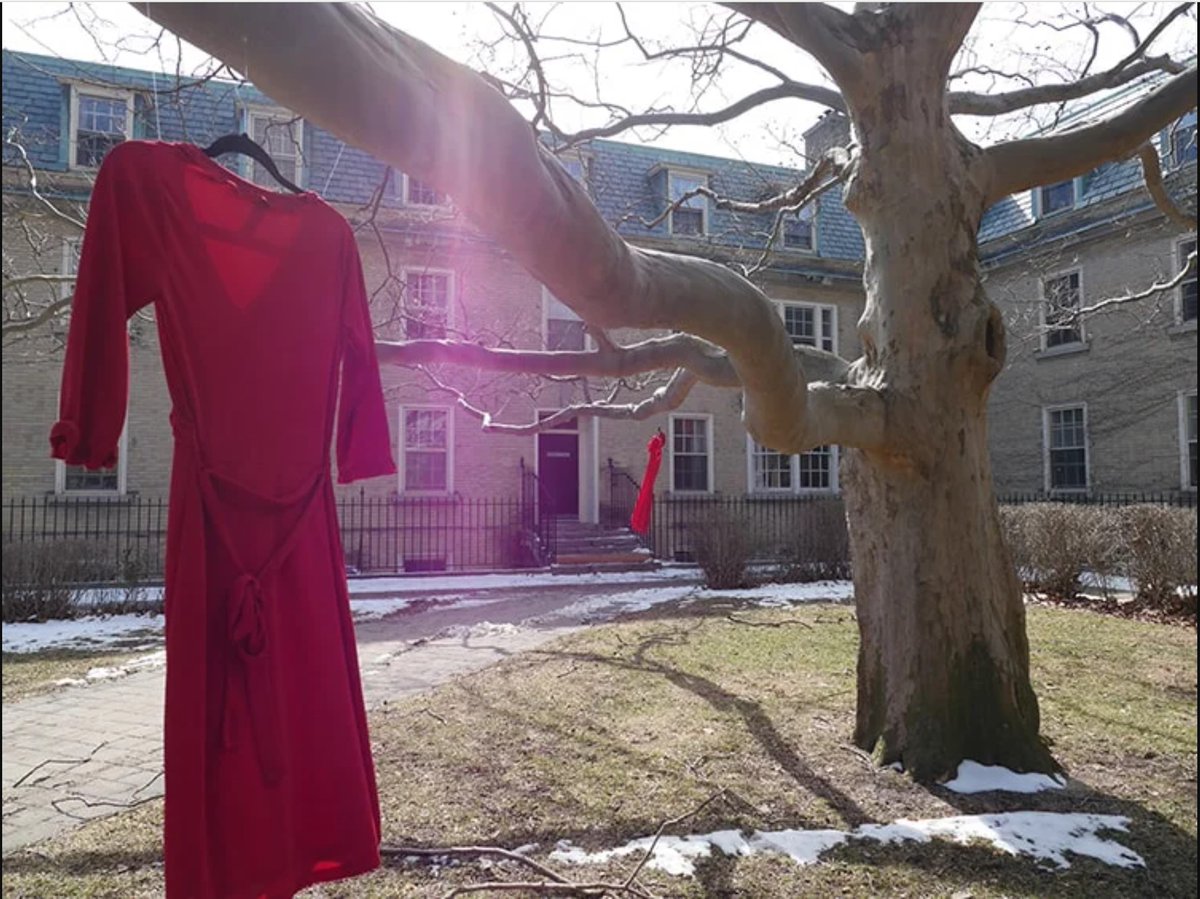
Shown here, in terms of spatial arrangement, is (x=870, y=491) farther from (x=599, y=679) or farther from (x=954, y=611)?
(x=599, y=679)

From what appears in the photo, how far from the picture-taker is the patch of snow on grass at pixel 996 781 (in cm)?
386

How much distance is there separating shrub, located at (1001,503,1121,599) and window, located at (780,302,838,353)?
895 centimetres

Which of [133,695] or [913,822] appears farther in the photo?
[133,695]

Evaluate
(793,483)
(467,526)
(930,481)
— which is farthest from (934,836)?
(793,483)

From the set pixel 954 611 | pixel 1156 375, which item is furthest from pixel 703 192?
pixel 1156 375

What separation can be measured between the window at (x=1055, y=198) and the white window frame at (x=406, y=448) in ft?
51.8

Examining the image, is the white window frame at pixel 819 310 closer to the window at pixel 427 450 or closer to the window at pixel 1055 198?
the window at pixel 1055 198

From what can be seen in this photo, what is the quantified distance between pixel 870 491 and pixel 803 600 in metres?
7.19

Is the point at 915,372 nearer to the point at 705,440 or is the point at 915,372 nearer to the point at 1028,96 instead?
the point at 1028,96

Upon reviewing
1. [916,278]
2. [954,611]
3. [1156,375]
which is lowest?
[954,611]

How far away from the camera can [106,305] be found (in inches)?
63.0

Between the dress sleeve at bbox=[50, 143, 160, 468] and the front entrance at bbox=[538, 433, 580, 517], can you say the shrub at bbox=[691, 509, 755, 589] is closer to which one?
the front entrance at bbox=[538, 433, 580, 517]

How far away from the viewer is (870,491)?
4.42 metres

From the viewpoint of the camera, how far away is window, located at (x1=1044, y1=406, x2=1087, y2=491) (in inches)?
723
